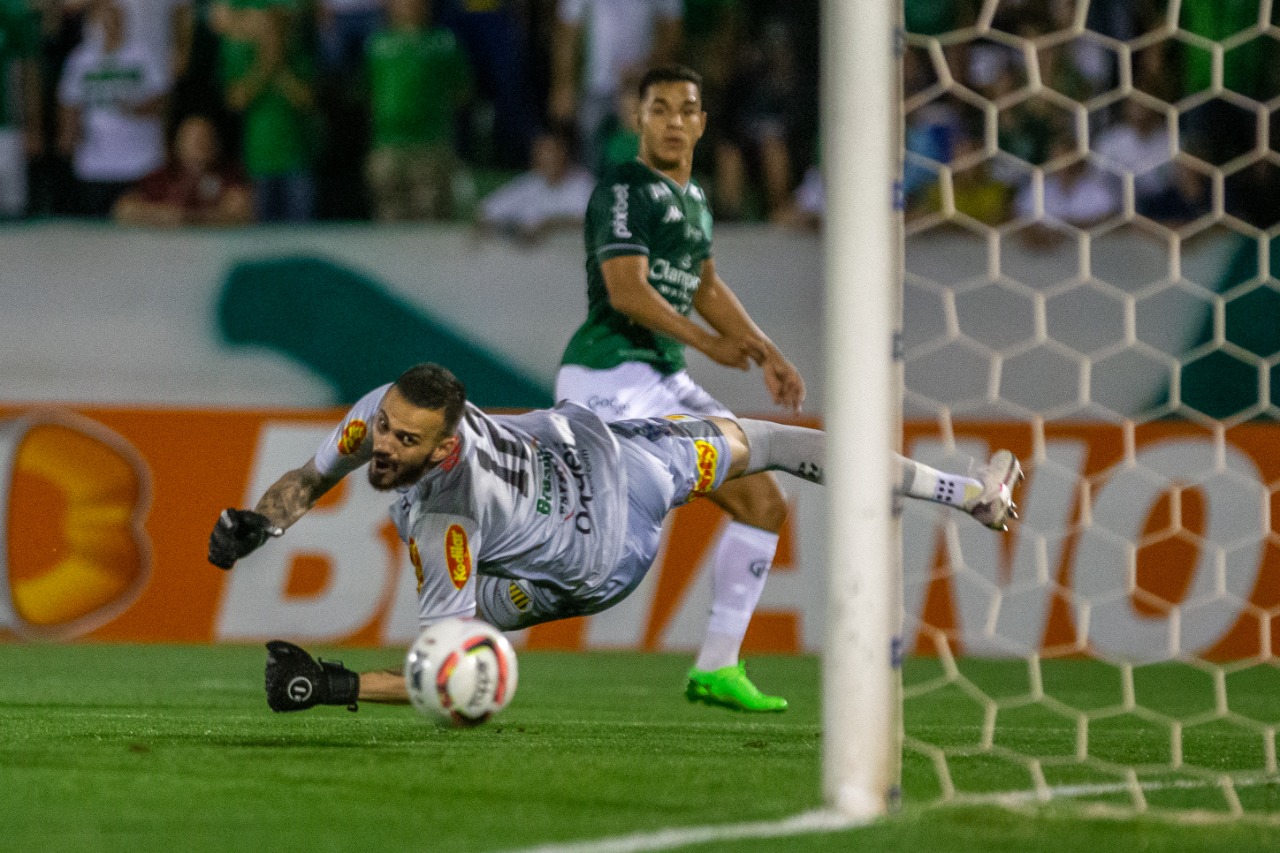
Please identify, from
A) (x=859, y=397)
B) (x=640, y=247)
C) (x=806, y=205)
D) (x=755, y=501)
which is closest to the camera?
(x=859, y=397)

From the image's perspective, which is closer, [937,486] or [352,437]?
[352,437]

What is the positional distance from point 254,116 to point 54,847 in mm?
8123

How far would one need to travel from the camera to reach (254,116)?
36.0 ft

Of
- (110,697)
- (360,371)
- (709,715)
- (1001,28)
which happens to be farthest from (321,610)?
(1001,28)

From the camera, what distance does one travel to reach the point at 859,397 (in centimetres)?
368

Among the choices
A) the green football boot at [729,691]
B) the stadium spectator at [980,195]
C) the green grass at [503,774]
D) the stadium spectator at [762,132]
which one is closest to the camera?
the green grass at [503,774]

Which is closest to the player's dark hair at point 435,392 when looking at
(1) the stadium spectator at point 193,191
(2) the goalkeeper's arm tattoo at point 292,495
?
(2) the goalkeeper's arm tattoo at point 292,495

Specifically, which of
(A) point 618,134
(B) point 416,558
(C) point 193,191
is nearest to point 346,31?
(C) point 193,191

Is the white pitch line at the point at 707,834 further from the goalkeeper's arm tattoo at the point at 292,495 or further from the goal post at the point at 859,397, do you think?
the goalkeeper's arm tattoo at the point at 292,495

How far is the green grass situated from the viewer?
11.7 feet

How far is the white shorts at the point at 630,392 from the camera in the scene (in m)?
6.43

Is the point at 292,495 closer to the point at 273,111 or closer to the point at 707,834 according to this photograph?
the point at 707,834

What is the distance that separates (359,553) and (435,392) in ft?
16.6

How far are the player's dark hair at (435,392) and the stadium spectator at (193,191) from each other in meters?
6.45
